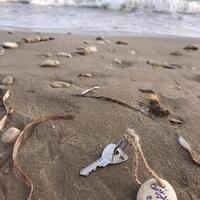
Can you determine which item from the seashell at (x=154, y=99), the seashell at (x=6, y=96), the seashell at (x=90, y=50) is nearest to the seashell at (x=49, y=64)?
the seashell at (x=90, y=50)

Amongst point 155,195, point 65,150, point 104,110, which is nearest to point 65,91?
point 104,110

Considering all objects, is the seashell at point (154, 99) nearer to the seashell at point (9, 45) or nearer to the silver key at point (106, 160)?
the silver key at point (106, 160)

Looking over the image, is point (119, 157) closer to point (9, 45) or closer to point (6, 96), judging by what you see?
point (6, 96)

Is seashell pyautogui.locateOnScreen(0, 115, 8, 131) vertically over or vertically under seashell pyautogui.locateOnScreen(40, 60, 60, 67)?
over

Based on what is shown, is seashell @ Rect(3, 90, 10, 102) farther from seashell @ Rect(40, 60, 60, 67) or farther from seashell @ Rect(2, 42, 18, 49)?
seashell @ Rect(2, 42, 18, 49)

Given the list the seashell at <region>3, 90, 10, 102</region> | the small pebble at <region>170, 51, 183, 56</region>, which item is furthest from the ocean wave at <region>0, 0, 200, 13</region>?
the seashell at <region>3, 90, 10, 102</region>

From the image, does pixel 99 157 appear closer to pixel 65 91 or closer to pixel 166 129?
pixel 166 129
